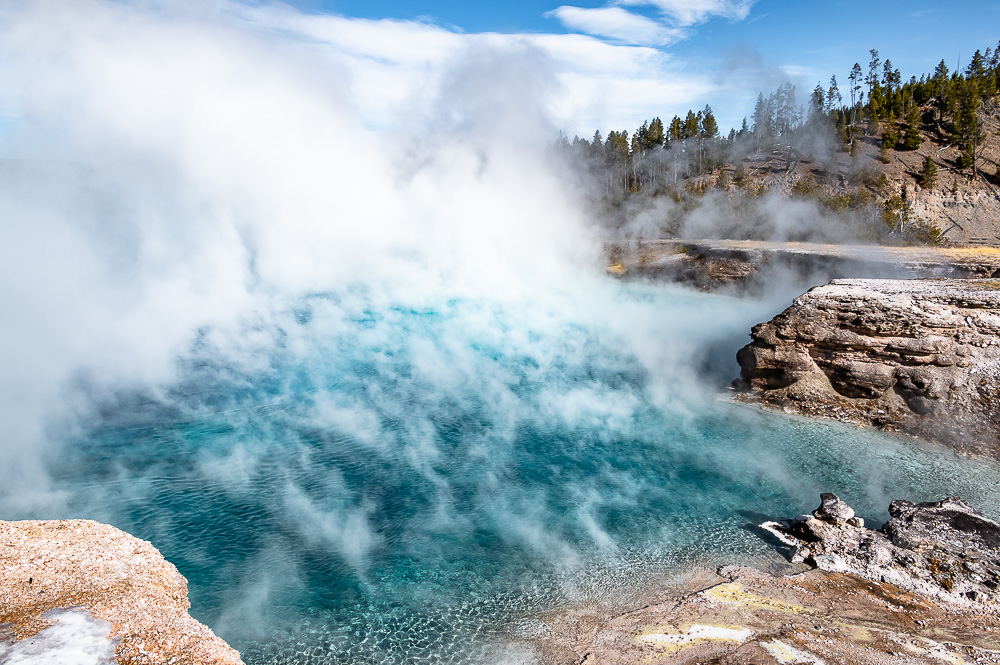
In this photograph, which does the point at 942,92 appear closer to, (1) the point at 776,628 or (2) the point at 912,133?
(2) the point at 912,133

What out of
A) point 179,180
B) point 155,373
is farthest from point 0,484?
point 179,180

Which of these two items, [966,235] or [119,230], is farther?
[966,235]

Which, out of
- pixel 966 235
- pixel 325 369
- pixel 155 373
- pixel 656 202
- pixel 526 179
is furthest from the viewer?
pixel 656 202

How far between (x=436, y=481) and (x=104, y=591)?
565 centimetres

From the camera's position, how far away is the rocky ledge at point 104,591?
16.0 ft

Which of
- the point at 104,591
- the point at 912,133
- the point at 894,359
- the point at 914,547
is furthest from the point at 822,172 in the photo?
the point at 104,591

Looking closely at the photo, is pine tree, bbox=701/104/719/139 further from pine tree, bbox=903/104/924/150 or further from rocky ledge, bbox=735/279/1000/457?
rocky ledge, bbox=735/279/1000/457

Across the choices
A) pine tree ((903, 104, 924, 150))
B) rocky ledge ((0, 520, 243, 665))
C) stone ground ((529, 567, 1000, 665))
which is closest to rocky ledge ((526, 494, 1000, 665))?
stone ground ((529, 567, 1000, 665))

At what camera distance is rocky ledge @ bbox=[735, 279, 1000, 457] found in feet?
41.6

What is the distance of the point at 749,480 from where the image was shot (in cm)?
1075

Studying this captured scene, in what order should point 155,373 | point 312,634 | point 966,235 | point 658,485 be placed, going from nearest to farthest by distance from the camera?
1. point 312,634
2. point 658,485
3. point 155,373
4. point 966,235

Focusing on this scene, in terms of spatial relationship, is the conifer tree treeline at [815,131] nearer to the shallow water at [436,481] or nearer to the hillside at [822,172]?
the hillside at [822,172]

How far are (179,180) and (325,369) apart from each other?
25.8 ft

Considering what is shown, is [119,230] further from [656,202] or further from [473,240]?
[656,202]
